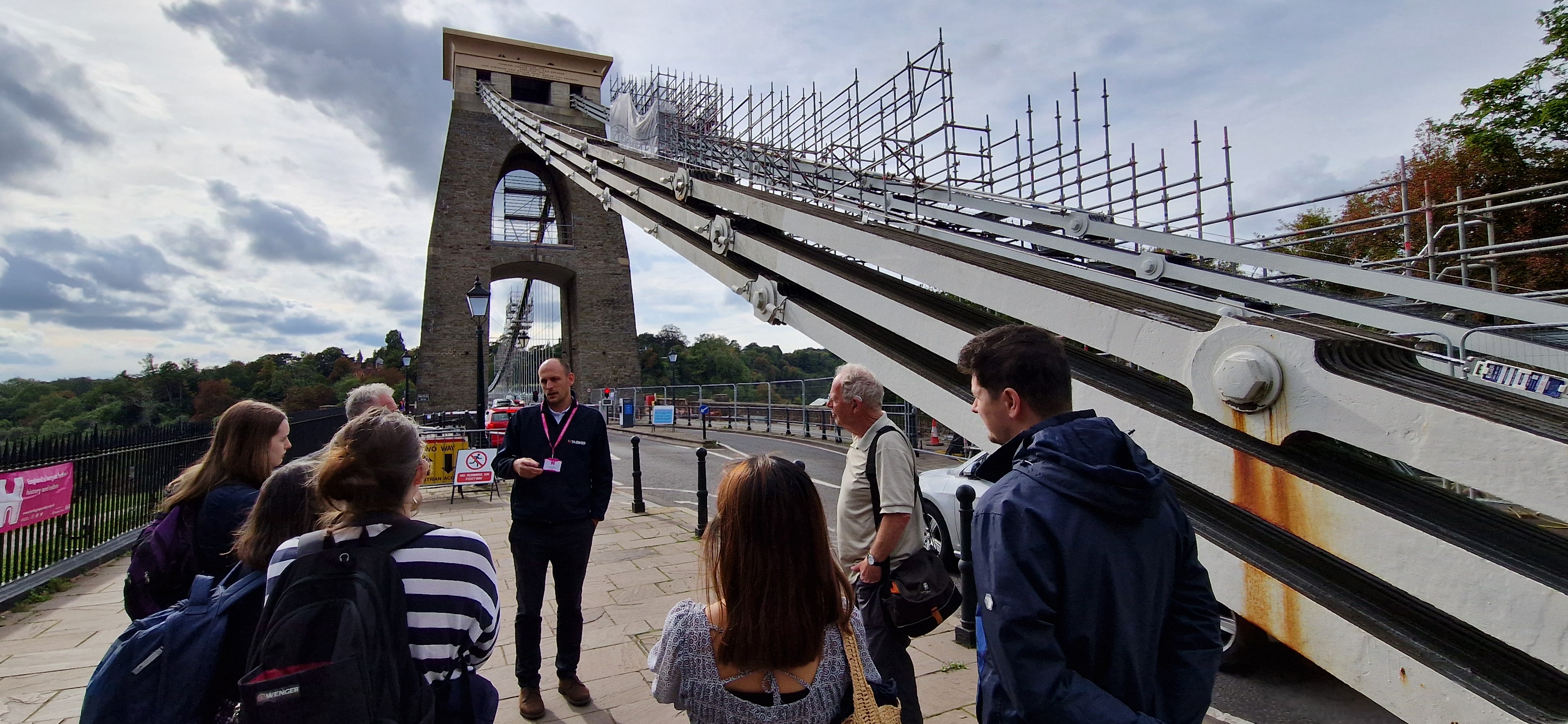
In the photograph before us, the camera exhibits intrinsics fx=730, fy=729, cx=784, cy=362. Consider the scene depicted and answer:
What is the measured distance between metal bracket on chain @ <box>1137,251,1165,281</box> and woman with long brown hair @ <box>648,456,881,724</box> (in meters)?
6.91

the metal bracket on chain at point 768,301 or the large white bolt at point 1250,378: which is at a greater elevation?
the metal bracket on chain at point 768,301

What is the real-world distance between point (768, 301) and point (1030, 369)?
470 centimetres

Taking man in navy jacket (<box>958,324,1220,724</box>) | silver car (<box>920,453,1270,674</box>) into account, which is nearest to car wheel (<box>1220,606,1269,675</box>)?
silver car (<box>920,453,1270,674</box>)

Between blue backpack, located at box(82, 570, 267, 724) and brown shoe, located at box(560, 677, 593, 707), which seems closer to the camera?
blue backpack, located at box(82, 570, 267, 724)

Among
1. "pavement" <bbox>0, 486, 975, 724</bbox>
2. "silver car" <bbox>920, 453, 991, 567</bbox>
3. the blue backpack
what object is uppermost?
the blue backpack

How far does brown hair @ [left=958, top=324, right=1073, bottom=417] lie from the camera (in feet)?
5.41

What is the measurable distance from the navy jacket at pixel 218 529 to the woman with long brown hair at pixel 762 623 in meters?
1.67

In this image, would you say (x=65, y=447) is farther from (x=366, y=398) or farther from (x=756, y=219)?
(x=756, y=219)

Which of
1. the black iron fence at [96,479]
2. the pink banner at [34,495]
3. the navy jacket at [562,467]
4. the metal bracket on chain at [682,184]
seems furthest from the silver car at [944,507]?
the pink banner at [34,495]

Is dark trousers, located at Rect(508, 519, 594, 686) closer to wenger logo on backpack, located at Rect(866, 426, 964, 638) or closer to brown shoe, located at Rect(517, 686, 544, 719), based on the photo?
brown shoe, located at Rect(517, 686, 544, 719)

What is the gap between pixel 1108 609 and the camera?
143 cm

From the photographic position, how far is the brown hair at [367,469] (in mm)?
1662

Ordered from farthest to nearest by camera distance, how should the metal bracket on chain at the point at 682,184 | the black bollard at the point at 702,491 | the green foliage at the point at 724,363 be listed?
the green foliage at the point at 724,363 → the metal bracket on chain at the point at 682,184 → the black bollard at the point at 702,491

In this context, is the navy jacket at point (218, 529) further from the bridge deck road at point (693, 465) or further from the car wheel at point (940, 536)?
the bridge deck road at point (693, 465)
